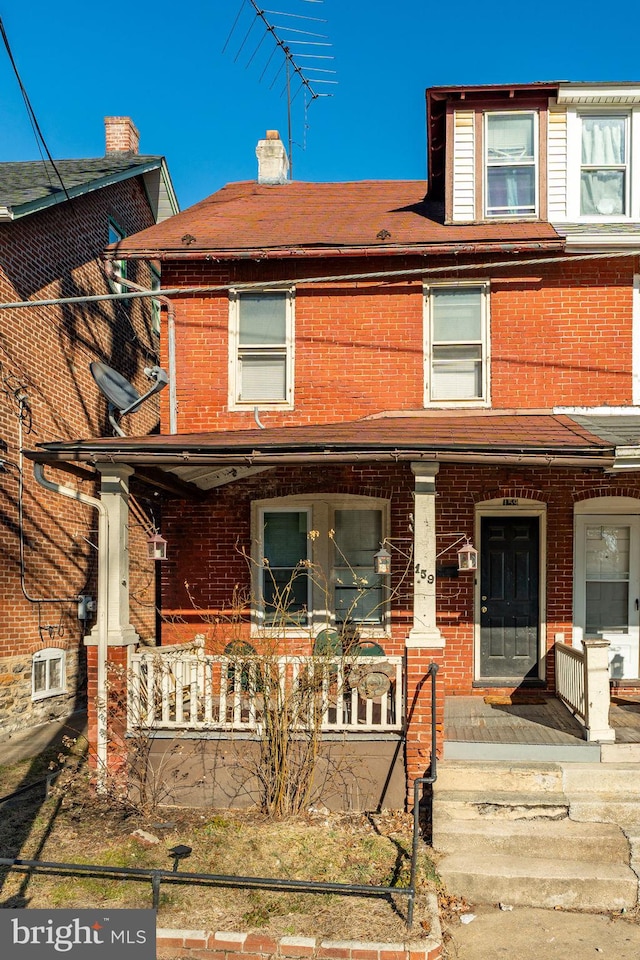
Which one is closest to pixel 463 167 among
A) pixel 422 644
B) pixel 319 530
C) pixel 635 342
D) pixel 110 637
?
pixel 635 342

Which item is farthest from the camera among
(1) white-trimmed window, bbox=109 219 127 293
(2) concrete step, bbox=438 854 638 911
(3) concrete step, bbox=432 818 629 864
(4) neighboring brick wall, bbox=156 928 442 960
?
(1) white-trimmed window, bbox=109 219 127 293

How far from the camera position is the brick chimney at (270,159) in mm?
14992

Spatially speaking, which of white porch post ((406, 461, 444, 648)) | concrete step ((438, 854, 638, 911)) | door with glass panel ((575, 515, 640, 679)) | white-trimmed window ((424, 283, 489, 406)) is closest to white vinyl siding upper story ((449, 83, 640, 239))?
white-trimmed window ((424, 283, 489, 406))

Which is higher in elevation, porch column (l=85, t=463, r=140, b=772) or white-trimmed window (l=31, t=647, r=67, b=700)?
porch column (l=85, t=463, r=140, b=772)

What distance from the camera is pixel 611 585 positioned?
1085 centimetres

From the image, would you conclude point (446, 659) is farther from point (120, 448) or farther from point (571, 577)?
point (120, 448)

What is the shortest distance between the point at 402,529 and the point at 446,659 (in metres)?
1.73

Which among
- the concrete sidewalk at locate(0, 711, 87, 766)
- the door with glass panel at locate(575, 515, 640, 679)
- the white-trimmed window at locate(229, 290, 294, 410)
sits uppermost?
the white-trimmed window at locate(229, 290, 294, 410)

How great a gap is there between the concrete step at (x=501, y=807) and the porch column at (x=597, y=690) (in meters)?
0.79

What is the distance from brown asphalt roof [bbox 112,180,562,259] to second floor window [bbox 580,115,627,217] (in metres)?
0.85

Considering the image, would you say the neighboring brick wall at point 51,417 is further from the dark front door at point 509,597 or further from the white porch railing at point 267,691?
the dark front door at point 509,597

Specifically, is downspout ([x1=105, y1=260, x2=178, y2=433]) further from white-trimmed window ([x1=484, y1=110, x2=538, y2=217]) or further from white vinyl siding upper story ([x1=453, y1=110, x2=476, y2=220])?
white-trimmed window ([x1=484, y1=110, x2=538, y2=217])

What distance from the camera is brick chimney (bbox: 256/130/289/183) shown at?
14992 mm

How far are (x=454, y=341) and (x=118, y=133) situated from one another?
10.9 m
